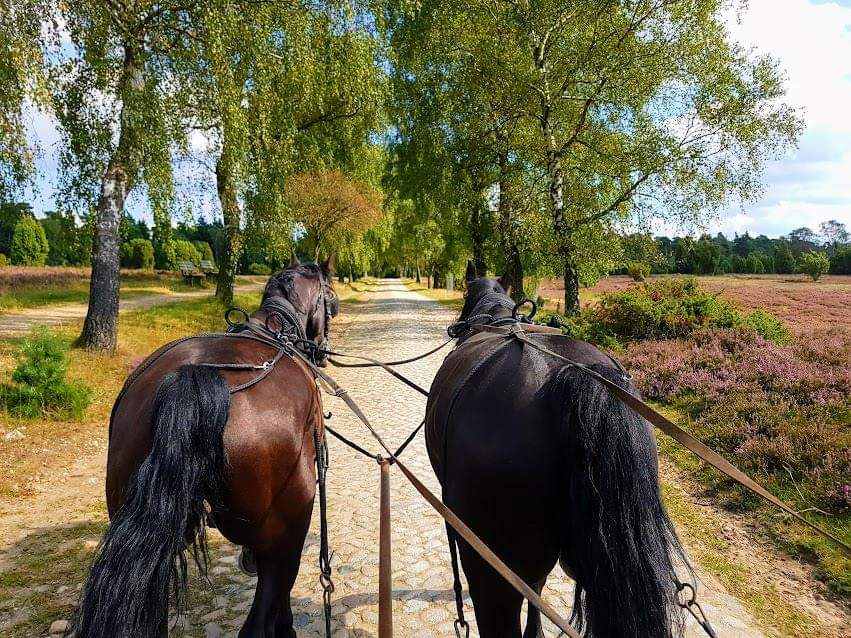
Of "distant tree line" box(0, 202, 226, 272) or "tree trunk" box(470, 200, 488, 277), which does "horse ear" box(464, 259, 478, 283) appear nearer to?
"distant tree line" box(0, 202, 226, 272)

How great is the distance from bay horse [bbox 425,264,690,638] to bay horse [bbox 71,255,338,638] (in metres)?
0.92

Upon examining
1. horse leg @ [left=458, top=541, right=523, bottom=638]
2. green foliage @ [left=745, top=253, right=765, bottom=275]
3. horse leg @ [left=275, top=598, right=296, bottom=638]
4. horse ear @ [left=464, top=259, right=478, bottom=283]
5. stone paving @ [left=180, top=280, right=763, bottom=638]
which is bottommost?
stone paving @ [left=180, top=280, right=763, bottom=638]

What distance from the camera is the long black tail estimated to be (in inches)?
79.4

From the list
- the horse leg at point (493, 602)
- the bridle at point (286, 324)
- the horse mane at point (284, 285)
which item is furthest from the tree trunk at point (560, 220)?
the horse leg at point (493, 602)

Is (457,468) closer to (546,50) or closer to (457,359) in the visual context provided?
(457,359)

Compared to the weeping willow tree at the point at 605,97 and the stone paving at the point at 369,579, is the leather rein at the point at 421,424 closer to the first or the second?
the stone paving at the point at 369,579

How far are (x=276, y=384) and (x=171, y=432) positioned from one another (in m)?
0.72

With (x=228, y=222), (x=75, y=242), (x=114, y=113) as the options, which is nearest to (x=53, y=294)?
(x=228, y=222)

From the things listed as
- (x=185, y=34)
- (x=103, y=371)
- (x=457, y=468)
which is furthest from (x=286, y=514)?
(x=185, y=34)

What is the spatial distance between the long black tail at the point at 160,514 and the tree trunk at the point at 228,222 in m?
9.08

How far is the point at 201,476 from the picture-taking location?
2.26 metres

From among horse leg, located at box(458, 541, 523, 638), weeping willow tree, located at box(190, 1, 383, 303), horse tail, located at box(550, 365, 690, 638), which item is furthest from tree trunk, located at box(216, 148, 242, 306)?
horse tail, located at box(550, 365, 690, 638)

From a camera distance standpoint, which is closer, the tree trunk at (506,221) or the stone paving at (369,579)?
→ the stone paving at (369,579)

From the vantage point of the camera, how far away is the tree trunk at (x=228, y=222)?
10969mm
